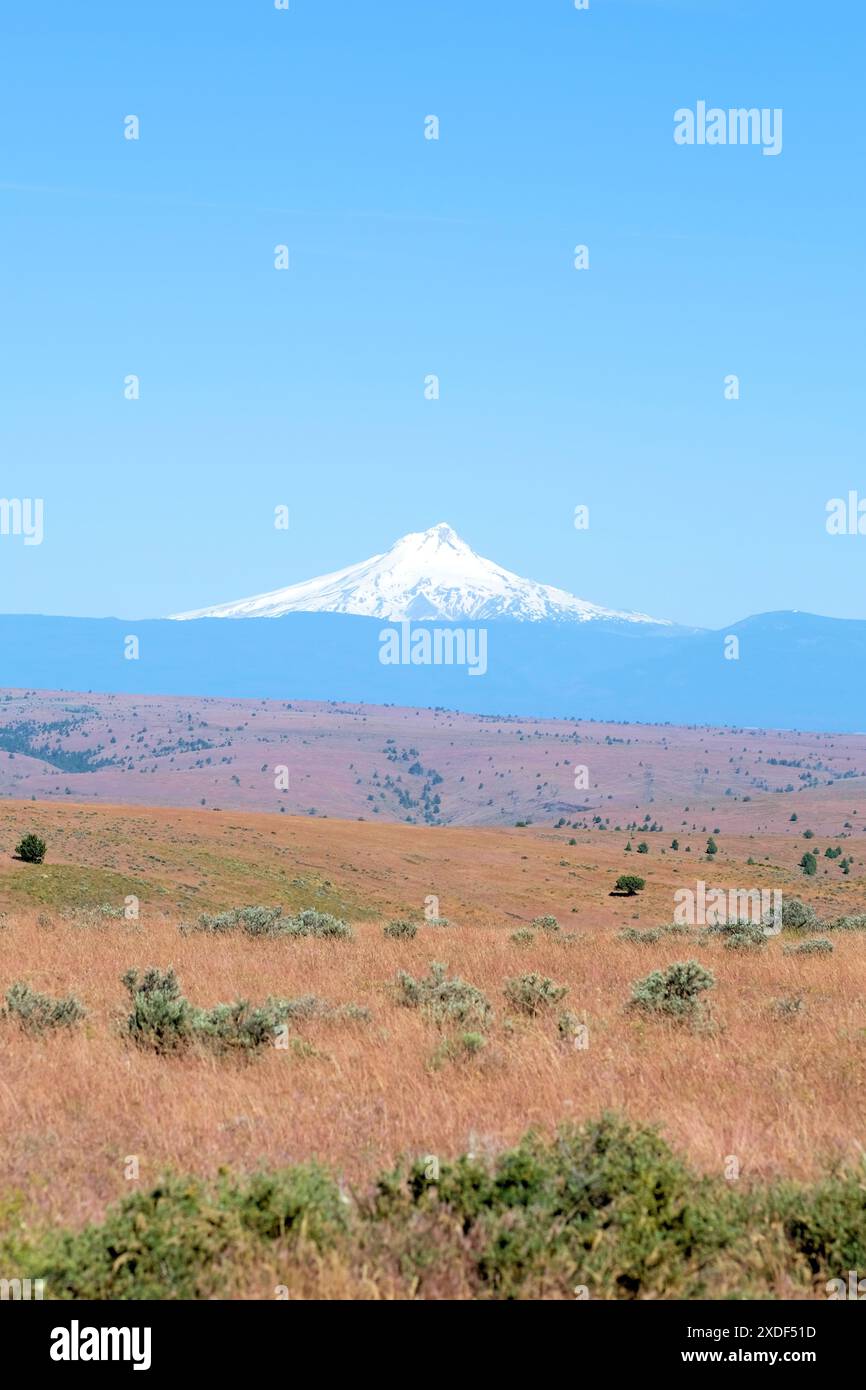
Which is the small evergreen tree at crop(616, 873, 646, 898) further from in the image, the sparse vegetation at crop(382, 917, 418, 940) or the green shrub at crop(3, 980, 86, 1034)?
the green shrub at crop(3, 980, 86, 1034)

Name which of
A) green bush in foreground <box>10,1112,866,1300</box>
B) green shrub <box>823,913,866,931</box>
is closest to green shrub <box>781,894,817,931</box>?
green shrub <box>823,913,866,931</box>

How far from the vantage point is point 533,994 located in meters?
13.5

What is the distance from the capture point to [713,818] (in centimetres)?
19312

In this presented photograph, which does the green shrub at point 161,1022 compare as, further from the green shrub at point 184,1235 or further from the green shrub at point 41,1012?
the green shrub at point 184,1235

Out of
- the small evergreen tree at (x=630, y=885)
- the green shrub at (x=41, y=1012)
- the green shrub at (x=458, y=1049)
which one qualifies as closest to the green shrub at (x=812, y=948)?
the green shrub at (x=458, y=1049)

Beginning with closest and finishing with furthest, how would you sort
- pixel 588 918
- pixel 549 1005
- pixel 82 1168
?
pixel 82 1168 < pixel 549 1005 < pixel 588 918

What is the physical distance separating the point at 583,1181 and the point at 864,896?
66783 millimetres

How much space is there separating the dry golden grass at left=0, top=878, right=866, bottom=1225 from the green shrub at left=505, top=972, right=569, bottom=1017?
9.0 inches

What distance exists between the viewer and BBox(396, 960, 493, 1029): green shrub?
12188mm

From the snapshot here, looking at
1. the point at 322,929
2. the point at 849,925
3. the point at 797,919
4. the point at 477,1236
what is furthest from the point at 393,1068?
the point at 797,919

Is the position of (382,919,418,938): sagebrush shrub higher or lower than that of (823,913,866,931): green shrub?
higher

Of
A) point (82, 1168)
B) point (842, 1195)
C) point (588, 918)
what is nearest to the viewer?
point (842, 1195)
